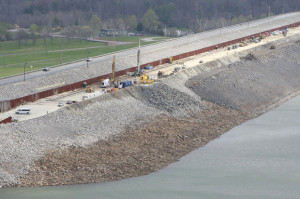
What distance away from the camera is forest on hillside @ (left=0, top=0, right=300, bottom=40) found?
102375mm

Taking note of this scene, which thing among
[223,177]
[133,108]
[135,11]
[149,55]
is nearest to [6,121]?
[133,108]

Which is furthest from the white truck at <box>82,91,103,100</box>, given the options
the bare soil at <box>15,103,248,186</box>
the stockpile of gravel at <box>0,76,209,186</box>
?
the bare soil at <box>15,103,248,186</box>

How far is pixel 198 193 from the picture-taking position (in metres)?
35.2

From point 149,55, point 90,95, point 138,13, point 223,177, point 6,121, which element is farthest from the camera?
point 138,13

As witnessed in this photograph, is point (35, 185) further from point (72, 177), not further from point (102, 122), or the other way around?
point (102, 122)

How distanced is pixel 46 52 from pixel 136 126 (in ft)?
118

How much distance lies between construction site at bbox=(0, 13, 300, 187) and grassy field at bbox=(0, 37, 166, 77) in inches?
353

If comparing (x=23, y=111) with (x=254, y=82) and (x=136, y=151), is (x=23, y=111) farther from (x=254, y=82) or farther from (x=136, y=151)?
(x=254, y=82)

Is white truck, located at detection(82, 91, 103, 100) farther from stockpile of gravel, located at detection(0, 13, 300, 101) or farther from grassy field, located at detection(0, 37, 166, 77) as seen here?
grassy field, located at detection(0, 37, 166, 77)

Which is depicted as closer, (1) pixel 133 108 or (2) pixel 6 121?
(2) pixel 6 121

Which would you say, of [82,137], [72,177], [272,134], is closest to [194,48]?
[272,134]

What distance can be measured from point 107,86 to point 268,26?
46.7m

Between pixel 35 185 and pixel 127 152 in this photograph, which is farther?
pixel 127 152

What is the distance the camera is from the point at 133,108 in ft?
160
